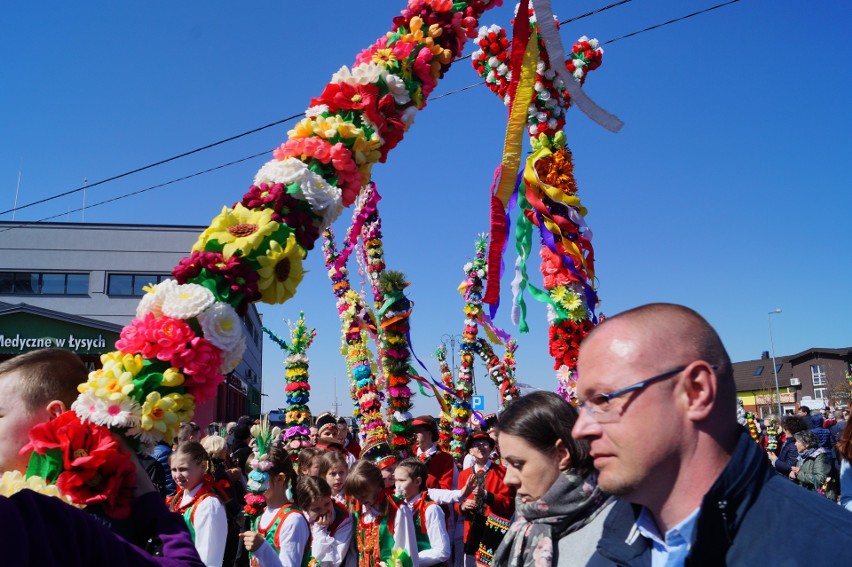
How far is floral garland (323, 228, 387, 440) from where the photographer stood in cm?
1000

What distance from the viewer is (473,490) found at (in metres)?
5.88

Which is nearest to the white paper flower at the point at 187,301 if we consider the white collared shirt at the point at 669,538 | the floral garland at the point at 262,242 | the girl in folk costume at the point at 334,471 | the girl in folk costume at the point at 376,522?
the floral garland at the point at 262,242

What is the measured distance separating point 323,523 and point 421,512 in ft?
2.94

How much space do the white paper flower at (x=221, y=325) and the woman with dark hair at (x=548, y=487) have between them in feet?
3.73

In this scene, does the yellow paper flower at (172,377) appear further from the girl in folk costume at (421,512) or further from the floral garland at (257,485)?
the girl in folk costume at (421,512)

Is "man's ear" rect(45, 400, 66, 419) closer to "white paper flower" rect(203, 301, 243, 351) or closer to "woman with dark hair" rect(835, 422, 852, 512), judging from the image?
"white paper flower" rect(203, 301, 243, 351)

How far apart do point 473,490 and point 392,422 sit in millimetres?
3263

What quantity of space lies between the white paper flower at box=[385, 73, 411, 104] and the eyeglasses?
1960mm

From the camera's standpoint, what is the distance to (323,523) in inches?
195

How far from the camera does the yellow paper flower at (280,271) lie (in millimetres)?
2506

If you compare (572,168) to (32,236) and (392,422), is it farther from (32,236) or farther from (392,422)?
(32,236)

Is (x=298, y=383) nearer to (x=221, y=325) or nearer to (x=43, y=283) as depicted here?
(x=221, y=325)

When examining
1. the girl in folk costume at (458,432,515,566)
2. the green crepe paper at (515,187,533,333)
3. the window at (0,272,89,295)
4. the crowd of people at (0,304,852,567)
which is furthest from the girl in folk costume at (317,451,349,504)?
the window at (0,272,89,295)

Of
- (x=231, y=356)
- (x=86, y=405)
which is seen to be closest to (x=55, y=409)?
(x=86, y=405)
